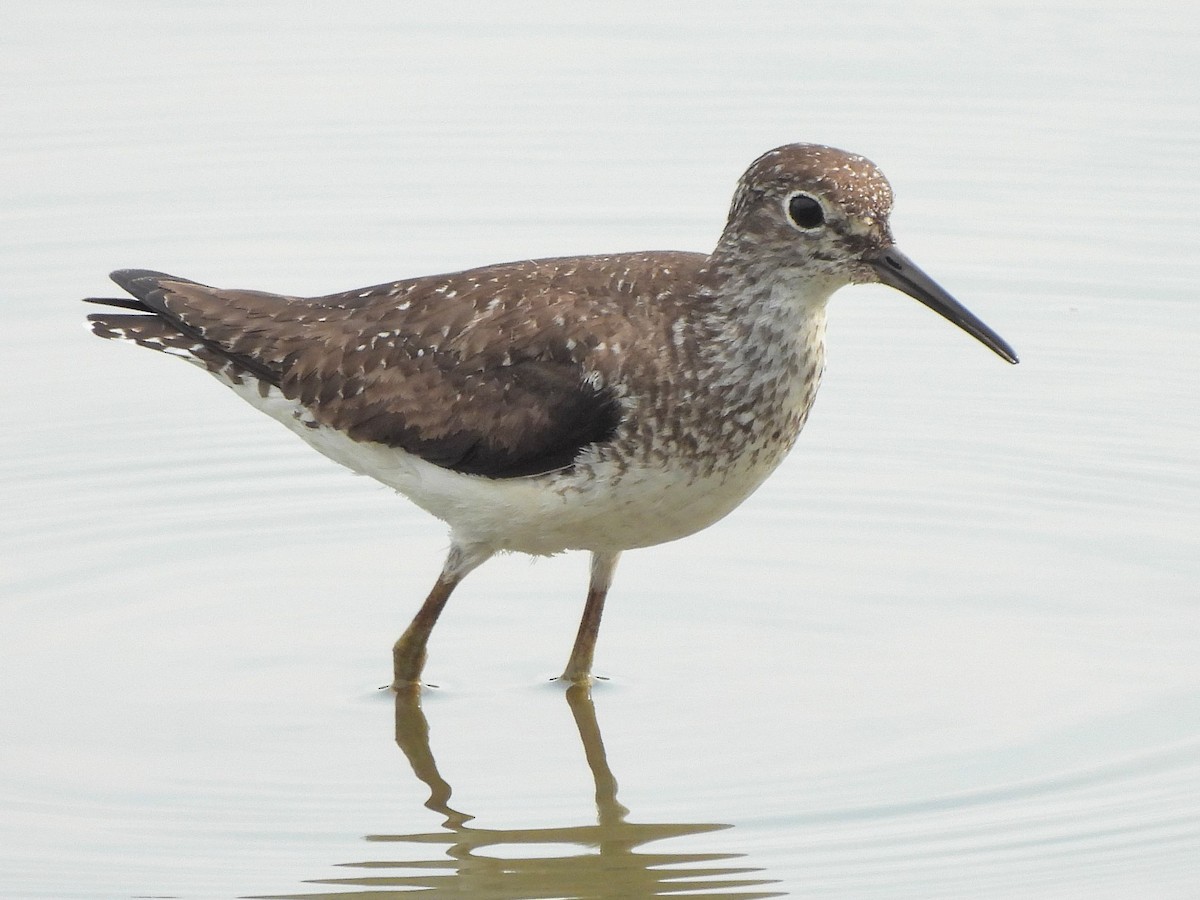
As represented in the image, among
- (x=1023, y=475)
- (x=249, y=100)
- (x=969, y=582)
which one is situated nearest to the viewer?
(x=969, y=582)

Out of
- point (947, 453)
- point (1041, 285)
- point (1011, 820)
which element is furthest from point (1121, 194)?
point (1011, 820)

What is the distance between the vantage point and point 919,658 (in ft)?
43.4

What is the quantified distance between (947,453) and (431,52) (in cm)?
772

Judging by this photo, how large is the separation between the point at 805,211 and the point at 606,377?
4.32 ft

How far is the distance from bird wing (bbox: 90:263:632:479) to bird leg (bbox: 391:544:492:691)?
550 millimetres

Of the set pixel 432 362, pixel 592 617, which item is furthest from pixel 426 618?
pixel 432 362

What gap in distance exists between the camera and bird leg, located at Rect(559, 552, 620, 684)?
12.9 metres

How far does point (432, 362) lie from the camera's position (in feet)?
41.2

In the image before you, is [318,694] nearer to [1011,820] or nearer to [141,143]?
[1011,820]

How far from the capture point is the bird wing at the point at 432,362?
11945 millimetres

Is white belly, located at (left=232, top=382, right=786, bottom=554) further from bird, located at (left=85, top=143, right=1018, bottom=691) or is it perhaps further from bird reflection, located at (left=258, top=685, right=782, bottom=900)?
bird reflection, located at (left=258, top=685, right=782, bottom=900)

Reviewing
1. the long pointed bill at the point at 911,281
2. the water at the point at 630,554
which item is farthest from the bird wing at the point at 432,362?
the water at the point at 630,554

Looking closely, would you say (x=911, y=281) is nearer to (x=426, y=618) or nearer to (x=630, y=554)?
(x=426, y=618)

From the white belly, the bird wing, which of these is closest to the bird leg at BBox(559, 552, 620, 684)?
the white belly
